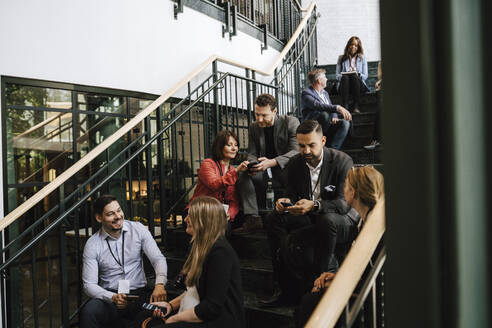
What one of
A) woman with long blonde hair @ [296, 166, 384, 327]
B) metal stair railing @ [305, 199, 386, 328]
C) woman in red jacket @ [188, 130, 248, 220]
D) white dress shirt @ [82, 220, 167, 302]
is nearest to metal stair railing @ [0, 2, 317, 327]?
white dress shirt @ [82, 220, 167, 302]

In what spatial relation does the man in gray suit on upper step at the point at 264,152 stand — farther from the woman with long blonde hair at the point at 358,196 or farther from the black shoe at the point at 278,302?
the woman with long blonde hair at the point at 358,196

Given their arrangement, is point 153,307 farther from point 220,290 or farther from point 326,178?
point 326,178

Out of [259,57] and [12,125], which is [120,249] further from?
[259,57]

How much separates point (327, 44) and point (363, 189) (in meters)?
8.25

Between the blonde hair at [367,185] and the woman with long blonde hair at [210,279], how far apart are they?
0.77 m

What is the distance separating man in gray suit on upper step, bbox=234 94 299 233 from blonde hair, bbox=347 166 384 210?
1.27 m

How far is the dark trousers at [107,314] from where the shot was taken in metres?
2.77

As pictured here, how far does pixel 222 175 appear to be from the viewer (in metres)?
3.57

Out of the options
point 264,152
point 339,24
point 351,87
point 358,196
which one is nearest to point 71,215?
point 264,152

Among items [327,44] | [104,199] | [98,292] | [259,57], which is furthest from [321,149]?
[327,44]

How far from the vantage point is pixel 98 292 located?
9.48ft

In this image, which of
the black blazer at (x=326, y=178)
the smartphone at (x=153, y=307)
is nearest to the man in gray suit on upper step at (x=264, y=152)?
the black blazer at (x=326, y=178)

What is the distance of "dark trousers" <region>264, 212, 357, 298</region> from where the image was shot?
260cm

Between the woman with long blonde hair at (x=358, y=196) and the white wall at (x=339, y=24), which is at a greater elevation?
the white wall at (x=339, y=24)
